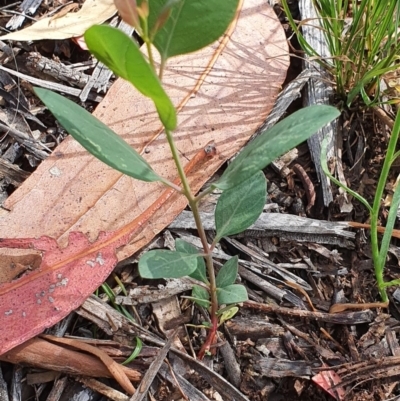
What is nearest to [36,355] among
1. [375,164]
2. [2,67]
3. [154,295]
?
[154,295]

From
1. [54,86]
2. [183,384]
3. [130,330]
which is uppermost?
[54,86]

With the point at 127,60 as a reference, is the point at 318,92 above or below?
below

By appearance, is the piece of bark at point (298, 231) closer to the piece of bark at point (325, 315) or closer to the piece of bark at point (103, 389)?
the piece of bark at point (325, 315)

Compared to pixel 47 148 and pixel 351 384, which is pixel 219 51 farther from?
pixel 351 384

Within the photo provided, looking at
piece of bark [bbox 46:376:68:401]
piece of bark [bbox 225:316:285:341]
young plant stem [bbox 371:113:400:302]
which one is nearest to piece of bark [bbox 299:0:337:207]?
young plant stem [bbox 371:113:400:302]

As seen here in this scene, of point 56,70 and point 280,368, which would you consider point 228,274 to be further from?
point 56,70

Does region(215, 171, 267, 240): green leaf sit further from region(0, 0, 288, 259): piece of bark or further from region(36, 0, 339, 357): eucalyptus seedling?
region(0, 0, 288, 259): piece of bark

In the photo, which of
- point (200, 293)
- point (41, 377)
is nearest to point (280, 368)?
point (200, 293)
